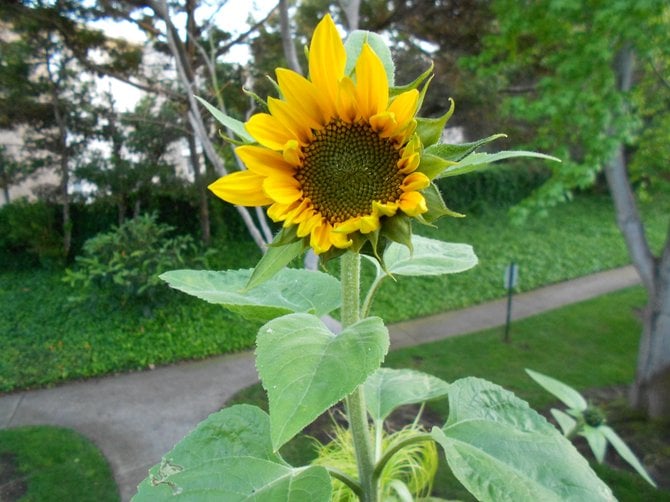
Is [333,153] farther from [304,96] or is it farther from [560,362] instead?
[560,362]

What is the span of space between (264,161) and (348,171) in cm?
13

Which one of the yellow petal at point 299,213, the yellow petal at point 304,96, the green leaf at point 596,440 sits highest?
the yellow petal at point 304,96

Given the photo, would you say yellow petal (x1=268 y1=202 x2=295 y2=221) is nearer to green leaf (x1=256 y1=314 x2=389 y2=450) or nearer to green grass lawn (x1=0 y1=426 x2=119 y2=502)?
green leaf (x1=256 y1=314 x2=389 y2=450)

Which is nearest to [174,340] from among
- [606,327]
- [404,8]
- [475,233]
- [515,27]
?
[515,27]

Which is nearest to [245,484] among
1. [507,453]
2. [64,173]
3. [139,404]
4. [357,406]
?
[357,406]

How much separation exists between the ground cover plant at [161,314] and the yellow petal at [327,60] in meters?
4.96

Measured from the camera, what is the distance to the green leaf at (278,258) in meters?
0.73

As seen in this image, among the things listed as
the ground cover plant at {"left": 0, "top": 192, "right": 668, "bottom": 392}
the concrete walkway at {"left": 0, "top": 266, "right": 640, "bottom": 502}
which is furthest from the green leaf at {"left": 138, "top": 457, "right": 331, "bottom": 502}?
the ground cover plant at {"left": 0, "top": 192, "right": 668, "bottom": 392}

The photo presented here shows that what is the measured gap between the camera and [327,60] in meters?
0.71

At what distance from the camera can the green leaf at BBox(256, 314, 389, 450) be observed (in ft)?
1.88

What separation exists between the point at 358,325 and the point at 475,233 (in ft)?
32.5

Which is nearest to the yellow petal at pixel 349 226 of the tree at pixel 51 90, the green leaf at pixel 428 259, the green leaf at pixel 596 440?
the green leaf at pixel 428 259

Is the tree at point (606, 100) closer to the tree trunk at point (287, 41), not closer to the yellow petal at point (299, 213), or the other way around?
the tree trunk at point (287, 41)

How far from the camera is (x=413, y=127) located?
0.69 m
